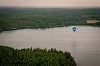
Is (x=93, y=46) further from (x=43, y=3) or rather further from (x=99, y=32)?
(x=43, y=3)

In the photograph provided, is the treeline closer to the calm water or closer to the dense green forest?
the calm water

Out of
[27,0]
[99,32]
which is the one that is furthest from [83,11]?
[27,0]

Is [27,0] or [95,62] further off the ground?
[27,0]

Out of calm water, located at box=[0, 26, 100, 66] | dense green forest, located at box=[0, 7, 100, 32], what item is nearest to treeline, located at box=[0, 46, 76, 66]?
calm water, located at box=[0, 26, 100, 66]

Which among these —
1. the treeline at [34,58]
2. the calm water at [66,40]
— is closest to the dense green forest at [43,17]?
the calm water at [66,40]

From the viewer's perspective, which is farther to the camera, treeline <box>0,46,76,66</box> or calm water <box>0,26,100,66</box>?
calm water <box>0,26,100,66</box>

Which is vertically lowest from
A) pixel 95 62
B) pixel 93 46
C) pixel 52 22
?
pixel 95 62

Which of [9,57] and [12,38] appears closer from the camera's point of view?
[9,57]

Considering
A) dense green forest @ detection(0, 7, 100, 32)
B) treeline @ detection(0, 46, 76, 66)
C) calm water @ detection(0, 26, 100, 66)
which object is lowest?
treeline @ detection(0, 46, 76, 66)
